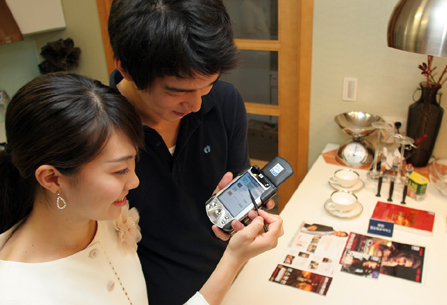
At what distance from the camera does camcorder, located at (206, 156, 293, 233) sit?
0.99 m

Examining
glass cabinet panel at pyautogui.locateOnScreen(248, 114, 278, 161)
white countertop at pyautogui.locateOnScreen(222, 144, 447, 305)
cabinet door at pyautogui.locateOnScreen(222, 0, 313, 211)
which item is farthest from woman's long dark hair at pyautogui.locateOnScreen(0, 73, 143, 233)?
glass cabinet panel at pyautogui.locateOnScreen(248, 114, 278, 161)

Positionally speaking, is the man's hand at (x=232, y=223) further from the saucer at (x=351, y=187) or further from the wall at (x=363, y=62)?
the wall at (x=363, y=62)

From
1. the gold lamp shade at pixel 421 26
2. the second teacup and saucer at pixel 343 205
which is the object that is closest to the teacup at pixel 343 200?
the second teacup and saucer at pixel 343 205

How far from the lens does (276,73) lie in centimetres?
203

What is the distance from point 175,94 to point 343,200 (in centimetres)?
86

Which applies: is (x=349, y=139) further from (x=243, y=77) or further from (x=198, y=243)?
(x=198, y=243)

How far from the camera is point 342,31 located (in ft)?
5.68

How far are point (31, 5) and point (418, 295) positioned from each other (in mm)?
2371

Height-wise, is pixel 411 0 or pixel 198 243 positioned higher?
pixel 411 0

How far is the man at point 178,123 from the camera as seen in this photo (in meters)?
0.79

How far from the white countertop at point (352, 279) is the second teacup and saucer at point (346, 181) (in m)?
0.12

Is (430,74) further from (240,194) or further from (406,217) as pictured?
(240,194)

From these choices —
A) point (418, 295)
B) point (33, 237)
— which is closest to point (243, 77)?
point (418, 295)

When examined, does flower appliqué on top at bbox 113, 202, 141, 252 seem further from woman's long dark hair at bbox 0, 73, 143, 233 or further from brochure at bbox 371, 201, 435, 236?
brochure at bbox 371, 201, 435, 236
